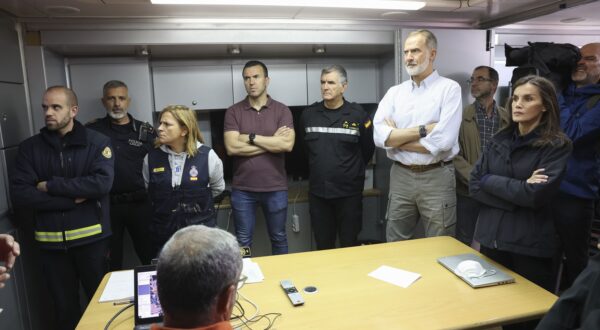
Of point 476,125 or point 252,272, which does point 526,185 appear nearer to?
point 252,272

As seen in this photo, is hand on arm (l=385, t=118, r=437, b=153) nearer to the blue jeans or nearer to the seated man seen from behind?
the blue jeans

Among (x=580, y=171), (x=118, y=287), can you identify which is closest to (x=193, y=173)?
(x=118, y=287)

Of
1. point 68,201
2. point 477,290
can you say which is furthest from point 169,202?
point 477,290

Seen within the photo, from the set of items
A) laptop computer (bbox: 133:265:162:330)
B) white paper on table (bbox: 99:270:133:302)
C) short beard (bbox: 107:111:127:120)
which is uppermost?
short beard (bbox: 107:111:127:120)

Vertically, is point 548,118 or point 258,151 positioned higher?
point 548,118

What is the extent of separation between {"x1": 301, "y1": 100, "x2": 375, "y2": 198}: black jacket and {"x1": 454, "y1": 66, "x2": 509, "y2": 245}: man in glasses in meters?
0.80

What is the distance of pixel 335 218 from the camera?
333 centimetres

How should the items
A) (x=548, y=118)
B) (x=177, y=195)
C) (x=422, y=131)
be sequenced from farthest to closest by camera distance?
(x=422, y=131) < (x=177, y=195) < (x=548, y=118)

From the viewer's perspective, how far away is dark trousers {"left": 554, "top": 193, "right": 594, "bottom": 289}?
256cm

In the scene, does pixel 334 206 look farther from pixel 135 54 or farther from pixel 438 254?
pixel 135 54

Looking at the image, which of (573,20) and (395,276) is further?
(573,20)

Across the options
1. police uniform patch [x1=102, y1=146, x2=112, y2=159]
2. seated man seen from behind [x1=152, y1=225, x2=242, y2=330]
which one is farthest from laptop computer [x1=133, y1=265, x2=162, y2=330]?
police uniform patch [x1=102, y1=146, x2=112, y2=159]

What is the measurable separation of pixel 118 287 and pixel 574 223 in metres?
2.62

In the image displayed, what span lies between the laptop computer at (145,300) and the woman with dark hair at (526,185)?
1570mm
